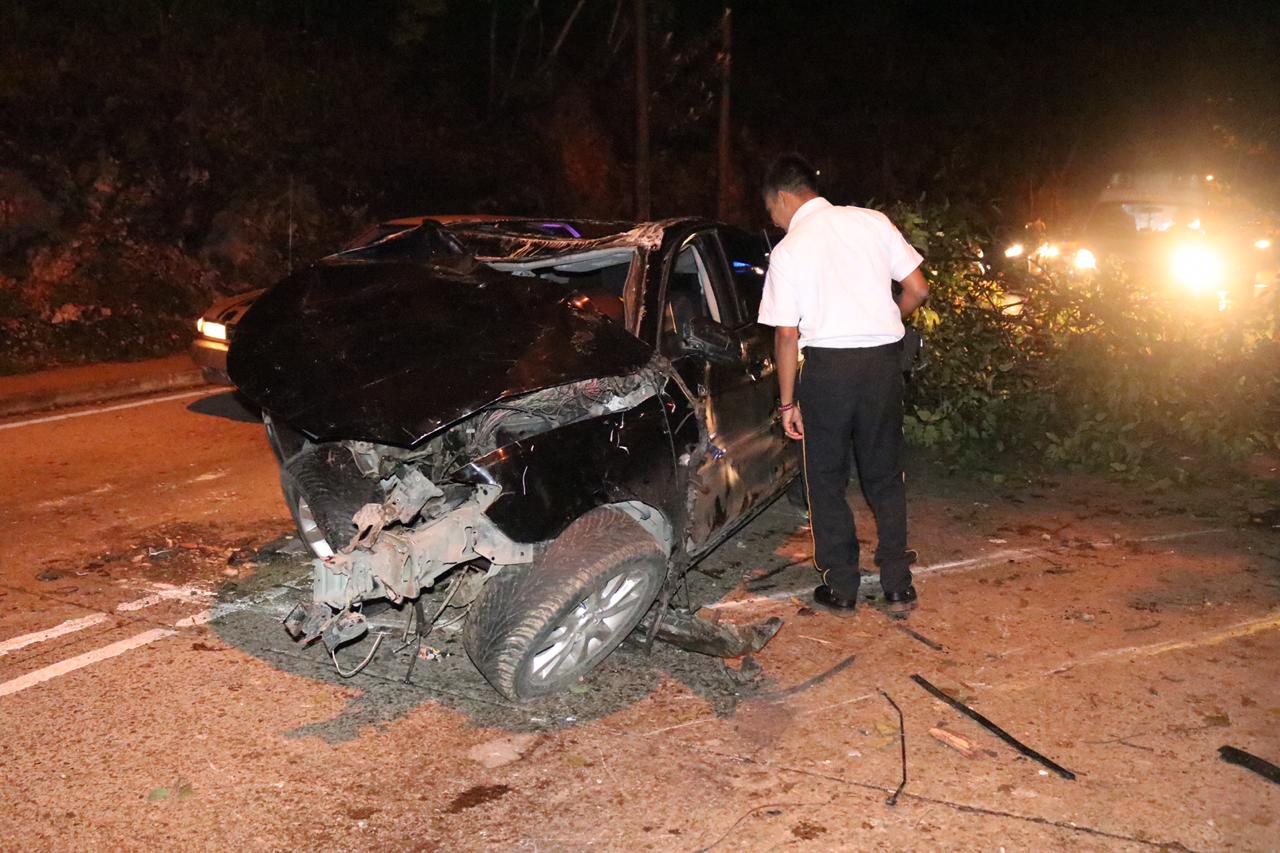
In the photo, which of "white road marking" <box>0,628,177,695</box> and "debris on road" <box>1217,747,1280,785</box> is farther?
"white road marking" <box>0,628,177,695</box>

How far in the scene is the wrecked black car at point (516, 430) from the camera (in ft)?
13.4

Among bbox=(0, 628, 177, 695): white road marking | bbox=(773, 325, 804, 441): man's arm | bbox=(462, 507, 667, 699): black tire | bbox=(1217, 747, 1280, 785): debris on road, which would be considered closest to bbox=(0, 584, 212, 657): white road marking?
bbox=(0, 628, 177, 695): white road marking

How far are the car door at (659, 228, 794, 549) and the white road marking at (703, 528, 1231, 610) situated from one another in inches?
15.2

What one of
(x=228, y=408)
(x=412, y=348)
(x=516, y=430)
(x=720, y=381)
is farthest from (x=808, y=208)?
(x=228, y=408)

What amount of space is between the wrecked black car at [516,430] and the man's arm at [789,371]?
21 centimetres

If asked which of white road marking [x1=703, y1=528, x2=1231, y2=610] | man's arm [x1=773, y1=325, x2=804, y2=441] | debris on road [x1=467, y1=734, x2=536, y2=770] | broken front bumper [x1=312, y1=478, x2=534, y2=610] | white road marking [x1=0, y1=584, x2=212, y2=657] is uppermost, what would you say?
man's arm [x1=773, y1=325, x2=804, y2=441]

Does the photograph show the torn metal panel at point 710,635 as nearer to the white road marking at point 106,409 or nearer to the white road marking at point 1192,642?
the white road marking at point 1192,642

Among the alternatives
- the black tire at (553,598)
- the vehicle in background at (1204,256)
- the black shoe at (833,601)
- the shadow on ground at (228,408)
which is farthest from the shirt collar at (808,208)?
the shadow on ground at (228,408)

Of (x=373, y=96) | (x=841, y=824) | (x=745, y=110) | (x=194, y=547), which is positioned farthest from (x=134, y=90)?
(x=745, y=110)

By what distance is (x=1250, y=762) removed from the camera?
3932 mm

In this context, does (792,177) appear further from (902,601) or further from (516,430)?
(902,601)

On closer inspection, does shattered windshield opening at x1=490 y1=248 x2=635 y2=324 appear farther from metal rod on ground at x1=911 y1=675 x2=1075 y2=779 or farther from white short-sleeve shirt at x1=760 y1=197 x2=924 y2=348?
metal rod on ground at x1=911 y1=675 x2=1075 y2=779

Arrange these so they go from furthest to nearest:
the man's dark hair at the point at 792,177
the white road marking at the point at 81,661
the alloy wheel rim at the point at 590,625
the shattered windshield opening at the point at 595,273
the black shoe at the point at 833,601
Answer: the black shoe at the point at 833,601 < the shattered windshield opening at the point at 595,273 < the man's dark hair at the point at 792,177 < the white road marking at the point at 81,661 < the alloy wheel rim at the point at 590,625

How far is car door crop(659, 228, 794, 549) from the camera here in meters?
4.94
